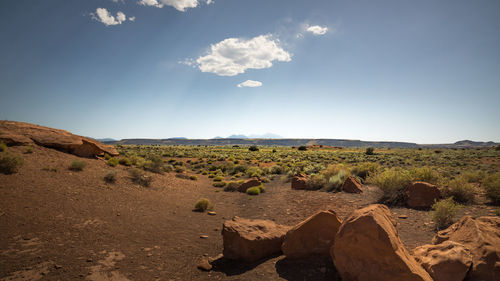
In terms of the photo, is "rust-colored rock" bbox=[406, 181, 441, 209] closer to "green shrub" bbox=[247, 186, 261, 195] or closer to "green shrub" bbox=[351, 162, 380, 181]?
"green shrub" bbox=[351, 162, 380, 181]

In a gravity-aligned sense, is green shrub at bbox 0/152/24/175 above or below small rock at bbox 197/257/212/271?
above

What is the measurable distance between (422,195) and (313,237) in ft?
24.5

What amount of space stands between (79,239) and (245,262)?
5.21 meters

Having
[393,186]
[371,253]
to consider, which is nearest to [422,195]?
[393,186]

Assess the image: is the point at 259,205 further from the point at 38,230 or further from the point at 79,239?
the point at 38,230

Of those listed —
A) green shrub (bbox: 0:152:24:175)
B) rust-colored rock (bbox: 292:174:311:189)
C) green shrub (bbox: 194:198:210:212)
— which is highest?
green shrub (bbox: 0:152:24:175)

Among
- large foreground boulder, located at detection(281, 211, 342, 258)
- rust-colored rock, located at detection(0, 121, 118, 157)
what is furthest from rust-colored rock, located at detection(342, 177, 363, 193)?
rust-colored rock, located at detection(0, 121, 118, 157)

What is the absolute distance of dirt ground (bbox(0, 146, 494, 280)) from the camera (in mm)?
5367

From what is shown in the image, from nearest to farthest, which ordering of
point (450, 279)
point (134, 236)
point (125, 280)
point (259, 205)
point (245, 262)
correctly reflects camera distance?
point (450, 279), point (125, 280), point (245, 262), point (134, 236), point (259, 205)

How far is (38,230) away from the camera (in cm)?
671

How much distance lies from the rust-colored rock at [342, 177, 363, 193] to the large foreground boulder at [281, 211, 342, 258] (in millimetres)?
8322

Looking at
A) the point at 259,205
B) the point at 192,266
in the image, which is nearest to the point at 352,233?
the point at 192,266

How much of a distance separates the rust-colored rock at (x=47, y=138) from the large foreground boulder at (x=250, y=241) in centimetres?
1491

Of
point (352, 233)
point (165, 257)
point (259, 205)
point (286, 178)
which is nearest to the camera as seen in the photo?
point (352, 233)
